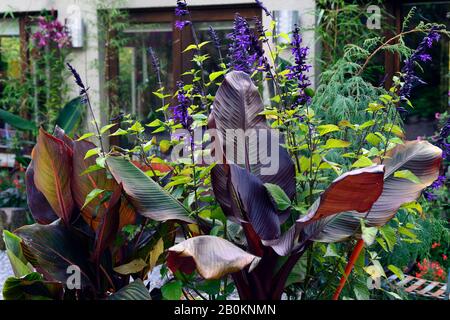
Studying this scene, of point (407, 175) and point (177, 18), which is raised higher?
point (177, 18)

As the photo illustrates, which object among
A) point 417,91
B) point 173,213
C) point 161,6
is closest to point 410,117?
point 417,91

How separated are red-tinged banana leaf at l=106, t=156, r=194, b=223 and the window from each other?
17.8 ft

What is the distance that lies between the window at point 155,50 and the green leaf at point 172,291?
5599mm

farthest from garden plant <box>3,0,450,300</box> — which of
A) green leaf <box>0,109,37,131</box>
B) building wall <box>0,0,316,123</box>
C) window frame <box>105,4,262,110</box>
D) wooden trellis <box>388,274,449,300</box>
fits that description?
building wall <box>0,0,316,123</box>

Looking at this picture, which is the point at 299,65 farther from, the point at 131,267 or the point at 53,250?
the point at 53,250

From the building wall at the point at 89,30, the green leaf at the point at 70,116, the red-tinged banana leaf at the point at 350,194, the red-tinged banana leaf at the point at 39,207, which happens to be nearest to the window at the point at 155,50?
the building wall at the point at 89,30

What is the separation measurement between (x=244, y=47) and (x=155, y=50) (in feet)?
19.2

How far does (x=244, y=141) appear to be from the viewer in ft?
9.34

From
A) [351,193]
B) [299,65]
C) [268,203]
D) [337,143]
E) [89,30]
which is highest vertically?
[89,30]

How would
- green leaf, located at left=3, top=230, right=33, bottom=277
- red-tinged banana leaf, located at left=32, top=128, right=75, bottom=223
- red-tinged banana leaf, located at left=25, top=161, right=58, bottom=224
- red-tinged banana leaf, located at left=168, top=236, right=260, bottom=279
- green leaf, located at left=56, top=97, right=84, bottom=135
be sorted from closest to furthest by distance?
red-tinged banana leaf, located at left=168, top=236, right=260, bottom=279, red-tinged banana leaf, located at left=32, top=128, right=75, bottom=223, green leaf, located at left=3, top=230, right=33, bottom=277, red-tinged banana leaf, located at left=25, top=161, right=58, bottom=224, green leaf, located at left=56, top=97, right=84, bottom=135

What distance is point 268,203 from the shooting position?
2.73m

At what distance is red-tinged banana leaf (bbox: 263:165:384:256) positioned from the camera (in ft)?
7.50

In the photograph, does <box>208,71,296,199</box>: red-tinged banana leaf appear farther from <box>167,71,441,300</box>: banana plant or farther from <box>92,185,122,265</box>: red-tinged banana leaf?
<box>92,185,122,265</box>: red-tinged banana leaf

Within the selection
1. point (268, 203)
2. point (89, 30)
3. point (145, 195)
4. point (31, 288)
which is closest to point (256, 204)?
point (268, 203)
